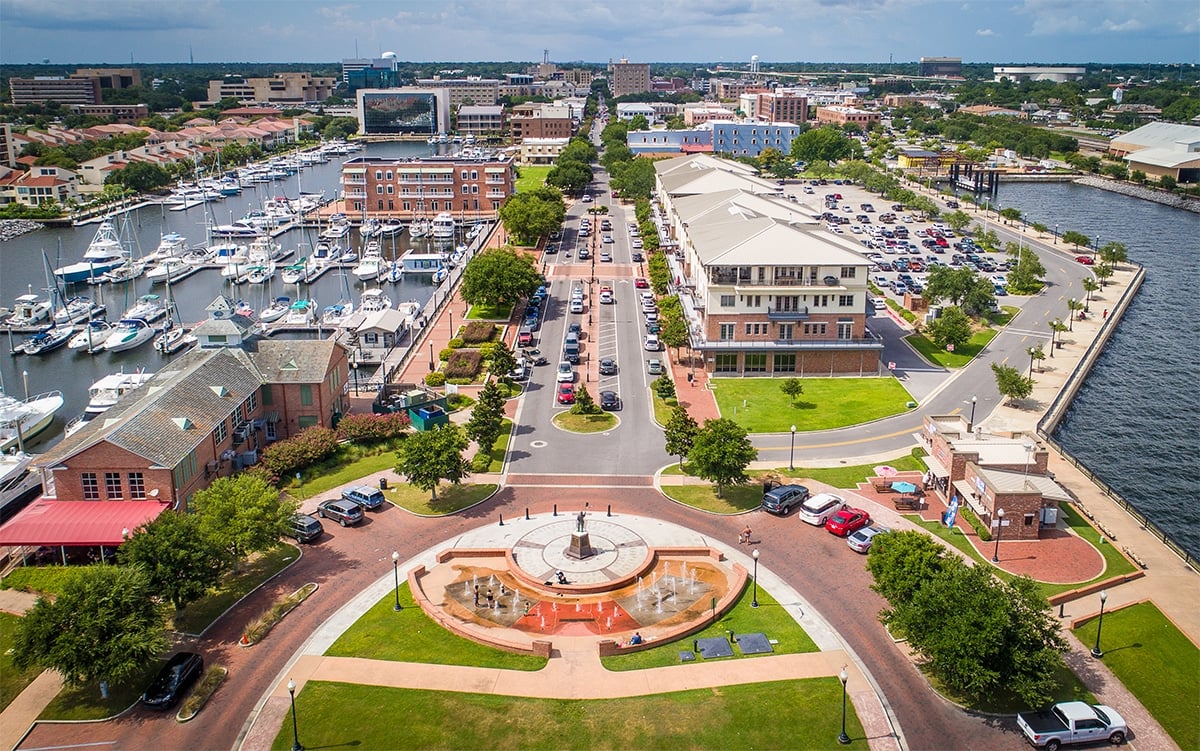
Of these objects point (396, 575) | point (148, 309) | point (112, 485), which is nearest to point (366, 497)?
point (396, 575)

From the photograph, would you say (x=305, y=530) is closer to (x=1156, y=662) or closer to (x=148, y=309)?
(x=1156, y=662)

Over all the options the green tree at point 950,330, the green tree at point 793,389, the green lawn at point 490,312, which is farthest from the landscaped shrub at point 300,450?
the green tree at point 950,330

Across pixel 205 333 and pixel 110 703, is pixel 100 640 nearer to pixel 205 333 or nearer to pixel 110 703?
pixel 110 703


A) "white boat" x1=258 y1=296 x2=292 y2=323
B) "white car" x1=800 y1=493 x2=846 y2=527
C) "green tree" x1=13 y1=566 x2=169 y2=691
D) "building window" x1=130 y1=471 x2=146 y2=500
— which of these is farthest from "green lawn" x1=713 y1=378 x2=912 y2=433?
"white boat" x1=258 y1=296 x2=292 y2=323

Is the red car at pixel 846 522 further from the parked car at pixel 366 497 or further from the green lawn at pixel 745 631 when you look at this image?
the parked car at pixel 366 497

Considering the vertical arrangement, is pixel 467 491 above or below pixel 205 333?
below

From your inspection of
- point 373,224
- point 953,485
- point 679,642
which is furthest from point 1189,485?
point 373,224
